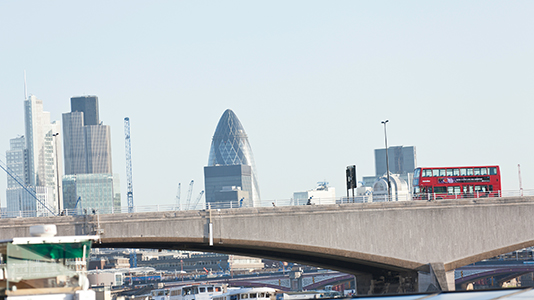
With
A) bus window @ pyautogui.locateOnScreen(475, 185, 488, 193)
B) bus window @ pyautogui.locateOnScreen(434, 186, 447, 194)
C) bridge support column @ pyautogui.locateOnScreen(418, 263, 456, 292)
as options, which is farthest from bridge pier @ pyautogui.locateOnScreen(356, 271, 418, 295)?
bus window @ pyautogui.locateOnScreen(475, 185, 488, 193)

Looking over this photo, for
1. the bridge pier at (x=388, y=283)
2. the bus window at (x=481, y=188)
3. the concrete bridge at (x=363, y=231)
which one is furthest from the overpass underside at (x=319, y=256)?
the bus window at (x=481, y=188)

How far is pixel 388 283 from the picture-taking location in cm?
8456

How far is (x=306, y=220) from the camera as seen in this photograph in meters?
75.2

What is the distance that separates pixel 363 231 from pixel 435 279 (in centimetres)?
827

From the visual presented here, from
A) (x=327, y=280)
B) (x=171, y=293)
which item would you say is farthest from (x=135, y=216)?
(x=327, y=280)

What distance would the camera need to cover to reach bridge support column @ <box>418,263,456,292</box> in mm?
72500

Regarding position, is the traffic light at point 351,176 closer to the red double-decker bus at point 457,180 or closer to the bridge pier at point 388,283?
the red double-decker bus at point 457,180

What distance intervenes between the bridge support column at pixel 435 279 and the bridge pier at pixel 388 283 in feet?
6.42

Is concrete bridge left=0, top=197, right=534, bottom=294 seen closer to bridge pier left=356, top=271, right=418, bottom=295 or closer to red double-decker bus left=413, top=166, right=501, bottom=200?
bridge pier left=356, top=271, right=418, bottom=295

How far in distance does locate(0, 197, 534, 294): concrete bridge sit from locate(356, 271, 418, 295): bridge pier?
0.24m

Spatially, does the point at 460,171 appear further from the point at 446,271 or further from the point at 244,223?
the point at 244,223

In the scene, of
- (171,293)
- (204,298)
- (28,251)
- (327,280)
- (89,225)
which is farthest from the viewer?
(327,280)

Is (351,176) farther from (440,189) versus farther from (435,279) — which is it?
(435,279)

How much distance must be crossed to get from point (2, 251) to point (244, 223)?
149 feet
